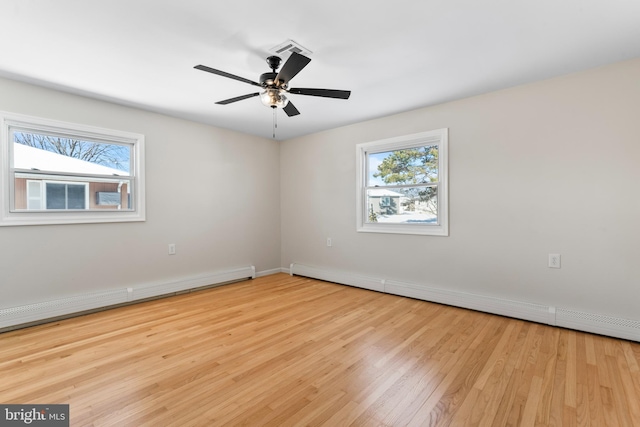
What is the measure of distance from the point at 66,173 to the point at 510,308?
4.93 meters

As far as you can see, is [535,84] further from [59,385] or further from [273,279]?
[59,385]

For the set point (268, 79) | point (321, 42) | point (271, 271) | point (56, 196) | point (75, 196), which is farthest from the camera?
point (271, 271)

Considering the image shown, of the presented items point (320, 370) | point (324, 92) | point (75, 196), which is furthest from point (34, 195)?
point (320, 370)

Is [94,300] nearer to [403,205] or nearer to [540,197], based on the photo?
[403,205]

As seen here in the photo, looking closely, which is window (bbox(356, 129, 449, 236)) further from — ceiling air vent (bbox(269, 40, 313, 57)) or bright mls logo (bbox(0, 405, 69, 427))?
bright mls logo (bbox(0, 405, 69, 427))

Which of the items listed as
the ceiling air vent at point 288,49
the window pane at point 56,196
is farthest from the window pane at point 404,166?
the window pane at point 56,196

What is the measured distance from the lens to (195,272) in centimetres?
425

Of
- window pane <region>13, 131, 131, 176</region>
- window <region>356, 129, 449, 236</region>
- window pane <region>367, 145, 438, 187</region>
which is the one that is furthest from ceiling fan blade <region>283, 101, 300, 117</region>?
window pane <region>13, 131, 131, 176</region>

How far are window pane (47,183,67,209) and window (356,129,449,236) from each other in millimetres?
3521

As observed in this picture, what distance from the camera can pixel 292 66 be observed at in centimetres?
208

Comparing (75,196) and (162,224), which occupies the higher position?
(75,196)

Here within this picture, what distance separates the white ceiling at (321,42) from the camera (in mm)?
1887

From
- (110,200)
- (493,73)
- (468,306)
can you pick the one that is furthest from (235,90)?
(468,306)

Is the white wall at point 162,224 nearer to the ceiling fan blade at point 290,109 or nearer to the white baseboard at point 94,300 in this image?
the white baseboard at point 94,300
